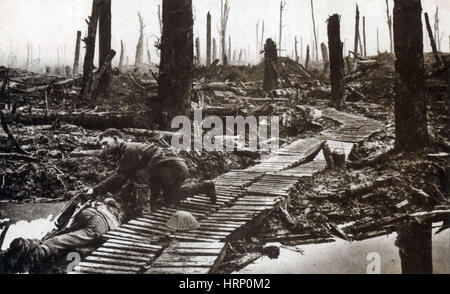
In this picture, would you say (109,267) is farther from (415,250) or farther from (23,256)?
(415,250)

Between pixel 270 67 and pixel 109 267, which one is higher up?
pixel 270 67

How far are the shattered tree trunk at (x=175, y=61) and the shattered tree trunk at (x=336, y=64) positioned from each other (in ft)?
9.65

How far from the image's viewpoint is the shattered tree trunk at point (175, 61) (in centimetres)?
664

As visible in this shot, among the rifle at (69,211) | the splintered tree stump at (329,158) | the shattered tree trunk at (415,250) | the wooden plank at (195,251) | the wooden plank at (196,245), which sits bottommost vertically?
the shattered tree trunk at (415,250)

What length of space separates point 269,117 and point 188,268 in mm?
4907

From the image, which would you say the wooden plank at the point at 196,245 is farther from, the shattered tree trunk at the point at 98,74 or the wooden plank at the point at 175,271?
the shattered tree trunk at the point at 98,74

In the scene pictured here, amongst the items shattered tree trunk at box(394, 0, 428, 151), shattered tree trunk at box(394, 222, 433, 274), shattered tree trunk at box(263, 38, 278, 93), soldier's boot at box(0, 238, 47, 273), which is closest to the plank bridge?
soldier's boot at box(0, 238, 47, 273)

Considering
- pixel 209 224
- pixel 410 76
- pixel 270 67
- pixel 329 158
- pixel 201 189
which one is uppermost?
pixel 270 67

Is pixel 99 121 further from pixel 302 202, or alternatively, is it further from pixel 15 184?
pixel 302 202

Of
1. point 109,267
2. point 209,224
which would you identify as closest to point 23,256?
point 109,267

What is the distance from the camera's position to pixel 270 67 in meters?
12.0

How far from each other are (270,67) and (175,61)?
5.83 meters

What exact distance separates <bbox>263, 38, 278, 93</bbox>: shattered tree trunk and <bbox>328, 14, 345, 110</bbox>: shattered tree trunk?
12.4ft

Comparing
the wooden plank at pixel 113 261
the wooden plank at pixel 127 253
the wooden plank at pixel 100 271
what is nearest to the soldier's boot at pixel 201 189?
the wooden plank at pixel 127 253
